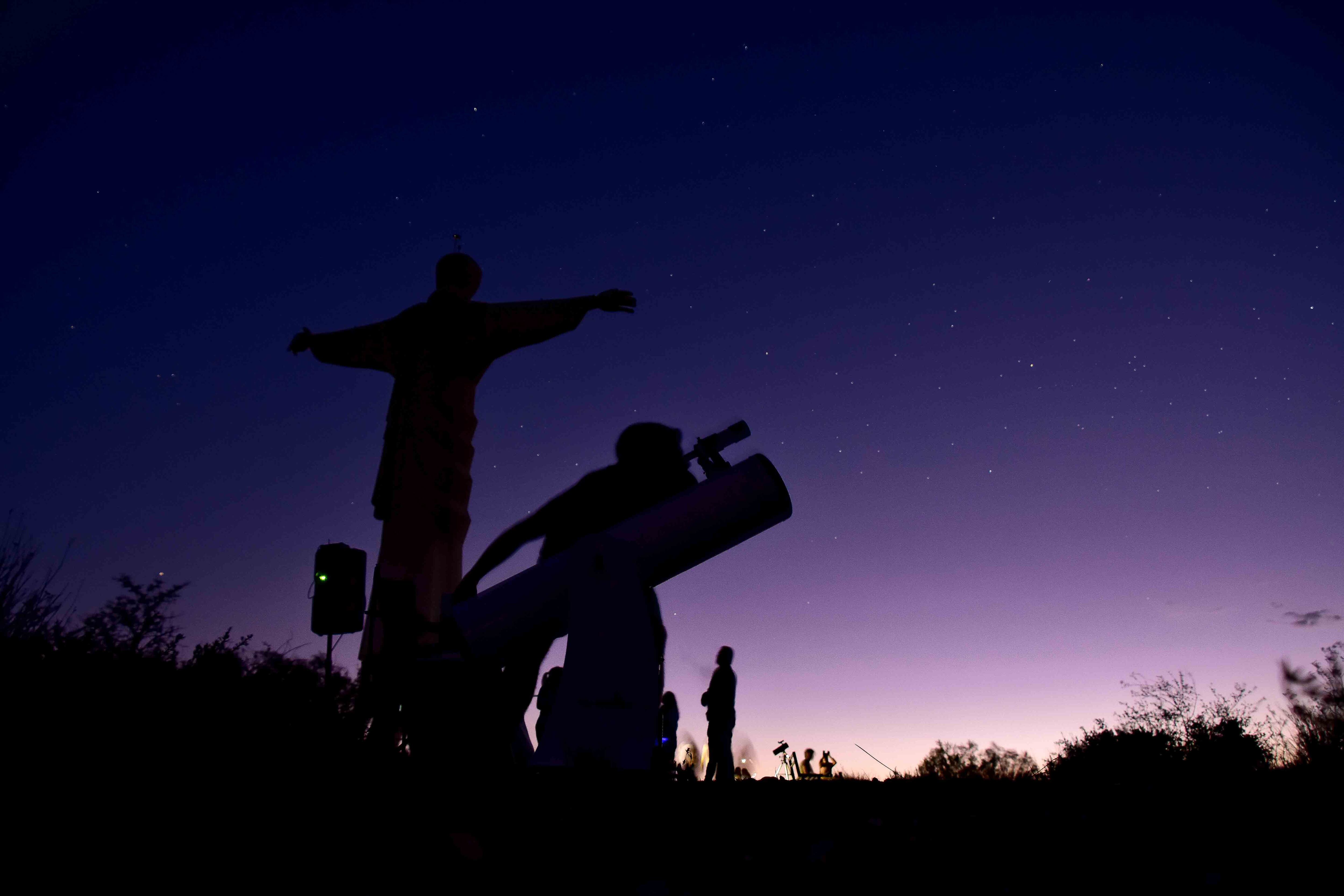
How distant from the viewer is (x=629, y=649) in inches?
146

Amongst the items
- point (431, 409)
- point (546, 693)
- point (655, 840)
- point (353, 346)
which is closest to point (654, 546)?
point (655, 840)

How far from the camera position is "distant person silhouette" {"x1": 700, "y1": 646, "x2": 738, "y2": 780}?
826 cm

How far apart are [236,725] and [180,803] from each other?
2.18 feet

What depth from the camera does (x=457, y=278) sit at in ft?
31.2

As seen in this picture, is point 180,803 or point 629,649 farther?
point 629,649

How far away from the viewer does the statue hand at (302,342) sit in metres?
9.35

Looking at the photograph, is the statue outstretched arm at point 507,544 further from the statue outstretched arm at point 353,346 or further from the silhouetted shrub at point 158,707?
the statue outstretched arm at point 353,346

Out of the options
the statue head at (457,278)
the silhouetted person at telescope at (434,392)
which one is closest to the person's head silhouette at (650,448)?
the silhouetted person at telescope at (434,392)

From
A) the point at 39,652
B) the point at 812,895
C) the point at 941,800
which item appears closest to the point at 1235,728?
the point at 941,800

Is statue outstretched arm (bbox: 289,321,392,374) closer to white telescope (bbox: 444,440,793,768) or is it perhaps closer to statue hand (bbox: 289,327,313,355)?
statue hand (bbox: 289,327,313,355)

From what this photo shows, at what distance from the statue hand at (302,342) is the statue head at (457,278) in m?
1.74

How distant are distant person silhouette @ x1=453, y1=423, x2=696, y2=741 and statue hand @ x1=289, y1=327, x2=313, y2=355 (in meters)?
6.37

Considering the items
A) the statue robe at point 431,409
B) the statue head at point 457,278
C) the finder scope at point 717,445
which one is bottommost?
the finder scope at point 717,445

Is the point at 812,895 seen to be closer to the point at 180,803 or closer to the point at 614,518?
the point at 180,803
